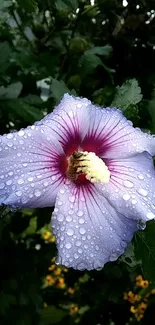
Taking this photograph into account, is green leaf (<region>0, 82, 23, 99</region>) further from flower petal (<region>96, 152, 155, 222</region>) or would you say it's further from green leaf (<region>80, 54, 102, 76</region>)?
flower petal (<region>96, 152, 155, 222</region>)

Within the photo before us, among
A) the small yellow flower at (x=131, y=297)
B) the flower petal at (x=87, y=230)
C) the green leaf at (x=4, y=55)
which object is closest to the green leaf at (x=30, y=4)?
the green leaf at (x=4, y=55)

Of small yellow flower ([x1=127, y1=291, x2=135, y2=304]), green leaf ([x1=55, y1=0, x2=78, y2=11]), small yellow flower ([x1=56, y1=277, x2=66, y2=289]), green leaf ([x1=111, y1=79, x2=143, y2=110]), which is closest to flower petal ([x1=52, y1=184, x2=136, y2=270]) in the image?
green leaf ([x1=111, y1=79, x2=143, y2=110])

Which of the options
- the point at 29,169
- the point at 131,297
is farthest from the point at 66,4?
the point at 131,297

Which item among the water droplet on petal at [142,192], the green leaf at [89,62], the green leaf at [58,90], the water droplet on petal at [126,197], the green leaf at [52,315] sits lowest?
the water droplet on petal at [126,197]

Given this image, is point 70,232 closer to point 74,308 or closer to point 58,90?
point 58,90

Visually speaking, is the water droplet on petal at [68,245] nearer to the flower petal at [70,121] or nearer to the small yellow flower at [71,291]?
the flower petal at [70,121]

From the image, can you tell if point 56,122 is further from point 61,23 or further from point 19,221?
point 19,221
